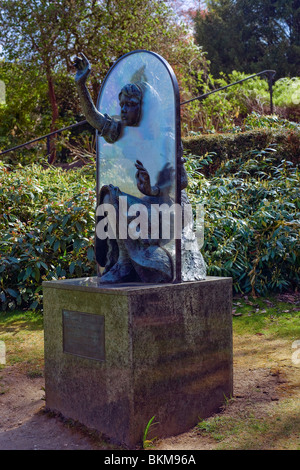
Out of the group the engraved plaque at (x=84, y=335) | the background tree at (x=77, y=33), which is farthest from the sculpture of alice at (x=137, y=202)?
the background tree at (x=77, y=33)

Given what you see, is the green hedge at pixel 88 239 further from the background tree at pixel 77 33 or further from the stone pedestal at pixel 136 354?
the background tree at pixel 77 33

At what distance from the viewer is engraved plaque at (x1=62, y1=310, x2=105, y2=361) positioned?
9.61ft

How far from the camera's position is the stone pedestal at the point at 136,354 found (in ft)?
9.18

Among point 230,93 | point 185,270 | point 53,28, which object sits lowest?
point 185,270

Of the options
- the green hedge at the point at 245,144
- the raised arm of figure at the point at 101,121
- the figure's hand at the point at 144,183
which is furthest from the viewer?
the green hedge at the point at 245,144

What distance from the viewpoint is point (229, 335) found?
3404mm

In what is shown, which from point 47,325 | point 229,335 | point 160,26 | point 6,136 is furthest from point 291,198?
point 6,136

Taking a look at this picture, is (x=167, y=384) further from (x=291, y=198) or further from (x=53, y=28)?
(x=53, y=28)

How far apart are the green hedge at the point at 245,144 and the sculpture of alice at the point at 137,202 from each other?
4.31 meters

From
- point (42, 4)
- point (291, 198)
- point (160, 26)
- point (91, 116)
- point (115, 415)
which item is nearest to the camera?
point (115, 415)

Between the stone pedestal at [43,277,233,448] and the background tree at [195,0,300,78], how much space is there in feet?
57.0

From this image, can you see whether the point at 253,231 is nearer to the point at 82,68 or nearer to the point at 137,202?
the point at 137,202

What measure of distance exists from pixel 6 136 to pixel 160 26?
15.5 feet

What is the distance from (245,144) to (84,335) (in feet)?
18.1
